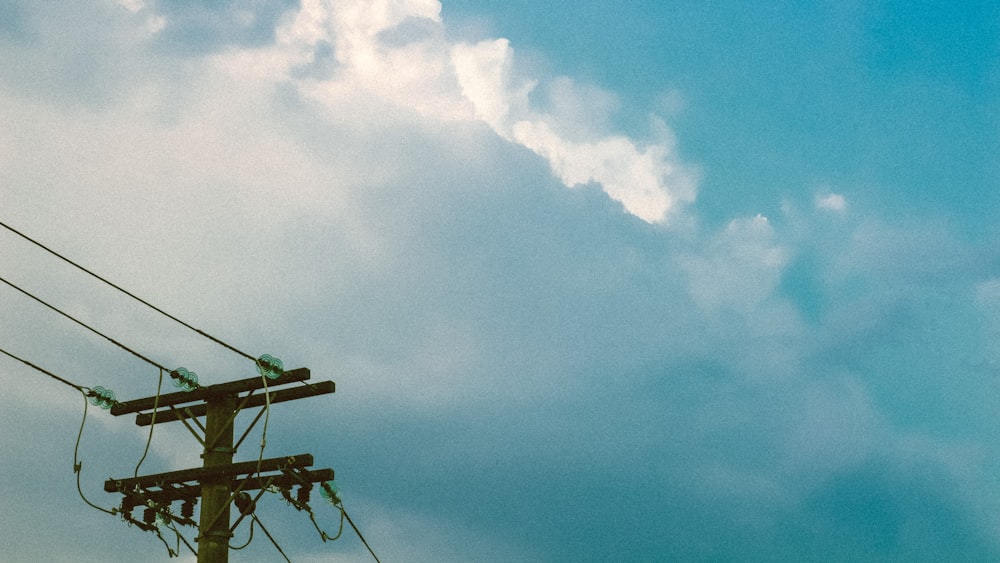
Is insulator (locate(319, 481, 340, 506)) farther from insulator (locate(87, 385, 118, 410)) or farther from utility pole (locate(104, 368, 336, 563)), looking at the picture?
insulator (locate(87, 385, 118, 410))

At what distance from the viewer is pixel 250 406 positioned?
51.5 ft

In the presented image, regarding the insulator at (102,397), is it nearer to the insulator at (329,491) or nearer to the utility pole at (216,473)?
the utility pole at (216,473)

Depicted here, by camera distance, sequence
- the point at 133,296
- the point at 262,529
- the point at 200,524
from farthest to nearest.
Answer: the point at 262,529 → the point at 200,524 → the point at 133,296

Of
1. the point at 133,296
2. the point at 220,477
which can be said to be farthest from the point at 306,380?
the point at 133,296

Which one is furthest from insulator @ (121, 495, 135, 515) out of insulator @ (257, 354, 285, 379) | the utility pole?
insulator @ (257, 354, 285, 379)

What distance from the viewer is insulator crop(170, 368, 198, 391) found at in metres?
15.4

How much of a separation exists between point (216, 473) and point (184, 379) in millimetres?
1517

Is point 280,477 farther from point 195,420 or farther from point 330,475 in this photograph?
point 195,420

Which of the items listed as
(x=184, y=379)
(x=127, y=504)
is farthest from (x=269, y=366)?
(x=127, y=504)

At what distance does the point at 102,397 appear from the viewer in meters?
16.3

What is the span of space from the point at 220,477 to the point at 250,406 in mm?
1190

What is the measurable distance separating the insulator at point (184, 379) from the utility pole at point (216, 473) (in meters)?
0.02

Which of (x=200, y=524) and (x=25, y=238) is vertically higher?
(x=25, y=238)

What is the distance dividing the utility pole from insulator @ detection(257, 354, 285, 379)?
89mm
